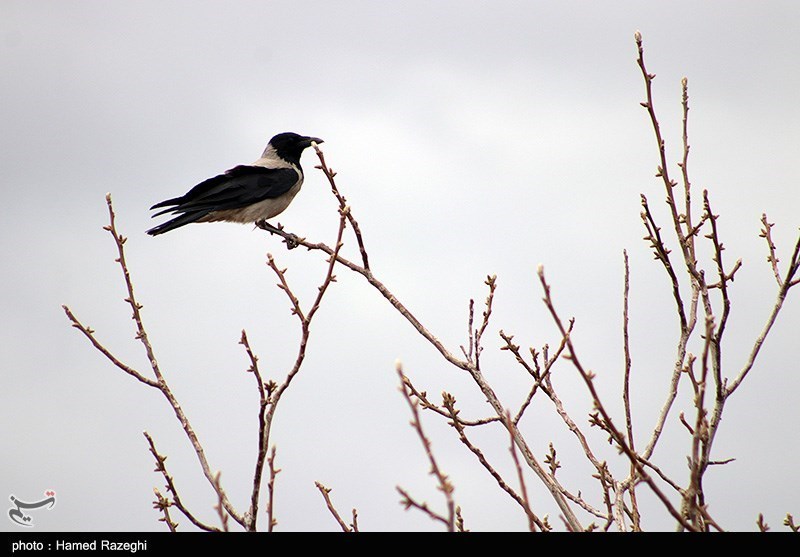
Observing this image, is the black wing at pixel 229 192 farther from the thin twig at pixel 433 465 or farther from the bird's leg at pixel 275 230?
the thin twig at pixel 433 465

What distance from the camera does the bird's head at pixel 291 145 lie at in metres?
Answer: 11.9

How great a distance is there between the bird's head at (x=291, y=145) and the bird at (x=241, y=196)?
0.14m

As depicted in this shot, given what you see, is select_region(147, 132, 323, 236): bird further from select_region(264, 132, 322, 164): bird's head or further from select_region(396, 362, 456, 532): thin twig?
select_region(396, 362, 456, 532): thin twig

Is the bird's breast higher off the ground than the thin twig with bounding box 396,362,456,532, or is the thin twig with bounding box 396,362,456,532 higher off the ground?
the bird's breast

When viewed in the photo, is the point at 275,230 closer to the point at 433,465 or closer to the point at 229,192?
the point at 229,192

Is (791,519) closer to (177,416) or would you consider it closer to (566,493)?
(566,493)

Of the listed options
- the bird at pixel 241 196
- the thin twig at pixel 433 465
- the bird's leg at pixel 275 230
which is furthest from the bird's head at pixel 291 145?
the thin twig at pixel 433 465

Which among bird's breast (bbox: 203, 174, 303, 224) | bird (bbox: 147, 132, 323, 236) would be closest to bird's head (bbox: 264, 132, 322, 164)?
bird (bbox: 147, 132, 323, 236)

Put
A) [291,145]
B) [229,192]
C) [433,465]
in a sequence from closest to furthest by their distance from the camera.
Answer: [433,465] < [229,192] < [291,145]

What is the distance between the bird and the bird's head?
5.4 inches

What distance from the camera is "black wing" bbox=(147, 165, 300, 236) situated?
9.19 m

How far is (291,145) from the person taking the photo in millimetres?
11961

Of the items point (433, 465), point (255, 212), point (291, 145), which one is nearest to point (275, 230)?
point (255, 212)

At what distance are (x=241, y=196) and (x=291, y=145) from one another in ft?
7.08
